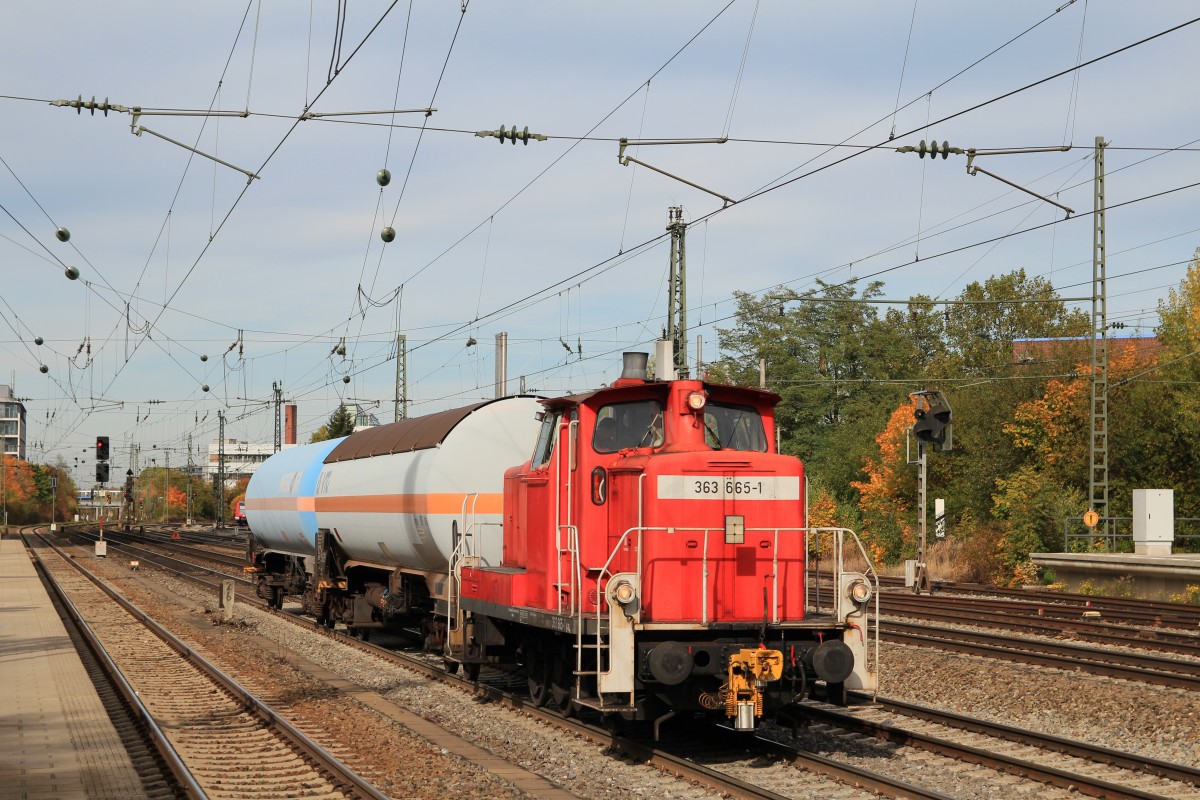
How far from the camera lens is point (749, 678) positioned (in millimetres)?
9766

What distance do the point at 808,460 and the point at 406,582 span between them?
41381 millimetres

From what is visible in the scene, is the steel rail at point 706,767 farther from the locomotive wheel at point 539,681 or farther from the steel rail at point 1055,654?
the steel rail at point 1055,654

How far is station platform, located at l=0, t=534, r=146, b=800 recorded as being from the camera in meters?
9.36

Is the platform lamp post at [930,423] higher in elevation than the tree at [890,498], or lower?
higher

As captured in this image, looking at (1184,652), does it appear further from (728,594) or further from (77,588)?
(77,588)

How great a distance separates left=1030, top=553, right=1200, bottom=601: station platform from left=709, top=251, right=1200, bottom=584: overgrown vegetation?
3.19m

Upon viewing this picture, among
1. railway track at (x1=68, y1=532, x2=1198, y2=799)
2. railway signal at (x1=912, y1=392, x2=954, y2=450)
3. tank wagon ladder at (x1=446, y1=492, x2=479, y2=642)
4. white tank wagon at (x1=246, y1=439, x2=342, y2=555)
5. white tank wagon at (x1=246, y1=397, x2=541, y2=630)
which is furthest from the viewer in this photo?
railway signal at (x1=912, y1=392, x2=954, y2=450)

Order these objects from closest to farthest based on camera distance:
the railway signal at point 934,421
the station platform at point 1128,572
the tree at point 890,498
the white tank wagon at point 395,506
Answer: the white tank wagon at point 395,506, the railway signal at point 934,421, the station platform at point 1128,572, the tree at point 890,498

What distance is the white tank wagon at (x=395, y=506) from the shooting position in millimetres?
15633

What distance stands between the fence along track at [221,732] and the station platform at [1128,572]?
2068 centimetres

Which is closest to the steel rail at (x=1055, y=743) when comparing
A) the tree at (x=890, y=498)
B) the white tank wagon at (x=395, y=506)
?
the white tank wagon at (x=395, y=506)

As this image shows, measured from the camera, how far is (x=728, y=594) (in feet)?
34.6

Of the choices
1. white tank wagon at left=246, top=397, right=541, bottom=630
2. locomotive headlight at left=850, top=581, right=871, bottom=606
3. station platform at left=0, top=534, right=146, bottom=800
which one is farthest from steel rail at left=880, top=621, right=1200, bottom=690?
station platform at left=0, top=534, right=146, bottom=800

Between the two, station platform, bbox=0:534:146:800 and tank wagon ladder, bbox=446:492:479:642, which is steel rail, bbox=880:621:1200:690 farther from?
station platform, bbox=0:534:146:800
